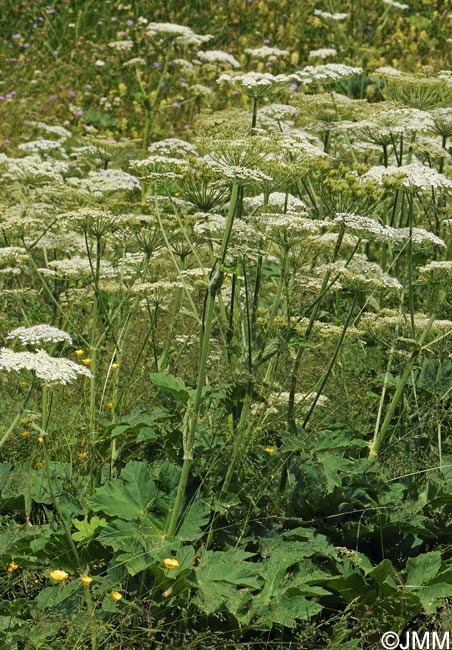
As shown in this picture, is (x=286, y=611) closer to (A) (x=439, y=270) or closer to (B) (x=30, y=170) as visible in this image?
(A) (x=439, y=270)

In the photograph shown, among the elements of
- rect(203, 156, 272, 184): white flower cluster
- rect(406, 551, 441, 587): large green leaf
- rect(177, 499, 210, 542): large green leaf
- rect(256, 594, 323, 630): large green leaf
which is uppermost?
rect(203, 156, 272, 184): white flower cluster

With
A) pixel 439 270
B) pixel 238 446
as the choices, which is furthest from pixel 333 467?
pixel 439 270

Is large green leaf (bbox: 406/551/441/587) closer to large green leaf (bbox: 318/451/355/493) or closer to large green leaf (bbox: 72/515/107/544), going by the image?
large green leaf (bbox: 318/451/355/493)

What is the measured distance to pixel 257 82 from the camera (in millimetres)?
4270

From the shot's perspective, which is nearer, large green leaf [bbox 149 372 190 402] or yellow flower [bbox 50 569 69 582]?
yellow flower [bbox 50 569 69 582]

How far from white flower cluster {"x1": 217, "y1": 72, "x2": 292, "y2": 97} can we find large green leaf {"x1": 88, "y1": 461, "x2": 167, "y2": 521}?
183cm

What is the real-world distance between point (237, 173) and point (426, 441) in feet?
6.61

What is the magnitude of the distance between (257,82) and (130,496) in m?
1.98

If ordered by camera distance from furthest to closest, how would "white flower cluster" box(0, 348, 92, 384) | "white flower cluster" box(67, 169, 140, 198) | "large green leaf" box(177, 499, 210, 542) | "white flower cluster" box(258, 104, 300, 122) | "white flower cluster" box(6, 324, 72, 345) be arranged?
"white flower cluster" box(258, 104, 300, 122), "white flower cluster" box(67, 169, 140, 198), "large green leaf" box(177, 499, 210, 542), "white flower cluster" box(6, 324, 72, 345), "white flower cluster" box(0, 348, 92, 384)

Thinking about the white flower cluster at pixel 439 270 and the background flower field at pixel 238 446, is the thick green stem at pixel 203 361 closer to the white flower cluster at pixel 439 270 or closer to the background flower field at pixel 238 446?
the background flower field at pixel 238 446

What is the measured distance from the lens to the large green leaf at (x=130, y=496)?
3664mm

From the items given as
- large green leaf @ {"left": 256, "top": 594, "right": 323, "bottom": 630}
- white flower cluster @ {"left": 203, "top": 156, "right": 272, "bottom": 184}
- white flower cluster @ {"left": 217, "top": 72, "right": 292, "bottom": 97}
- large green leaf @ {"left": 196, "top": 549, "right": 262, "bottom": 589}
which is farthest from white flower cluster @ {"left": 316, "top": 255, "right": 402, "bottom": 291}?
large green leaf @ {"left": 256, "top": 594, "right": 323, "bottom": 630}

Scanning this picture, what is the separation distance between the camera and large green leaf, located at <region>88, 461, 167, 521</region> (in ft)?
12.0

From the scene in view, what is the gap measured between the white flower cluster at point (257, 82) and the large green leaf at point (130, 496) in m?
1.83
